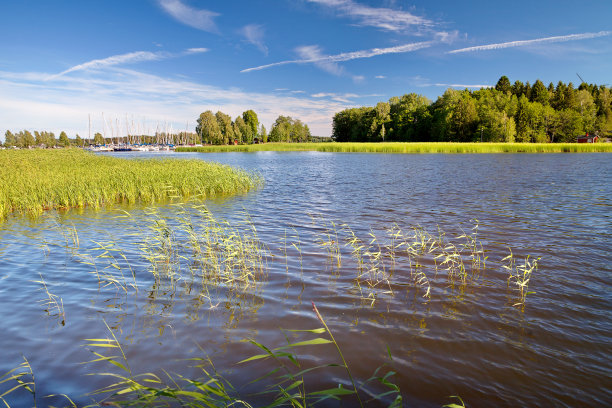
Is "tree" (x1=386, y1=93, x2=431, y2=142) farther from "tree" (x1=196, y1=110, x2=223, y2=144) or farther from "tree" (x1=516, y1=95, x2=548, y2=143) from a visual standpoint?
"tree" (x1=196, y1=110, x2=223, y2=144)

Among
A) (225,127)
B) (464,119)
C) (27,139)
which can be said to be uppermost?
(225,127)

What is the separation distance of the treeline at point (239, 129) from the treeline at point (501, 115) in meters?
50.5

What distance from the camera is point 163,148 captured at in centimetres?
10500

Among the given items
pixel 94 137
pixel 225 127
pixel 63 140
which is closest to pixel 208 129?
pixel 225 127

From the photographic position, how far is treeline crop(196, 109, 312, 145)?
12568 centimetres

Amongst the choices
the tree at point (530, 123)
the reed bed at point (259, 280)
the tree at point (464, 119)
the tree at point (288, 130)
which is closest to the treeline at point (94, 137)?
the tree at point (288, 130)

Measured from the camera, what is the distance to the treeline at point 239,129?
12568 centimetres

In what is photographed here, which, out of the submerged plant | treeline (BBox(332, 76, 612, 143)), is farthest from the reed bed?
treeline (BBox(332, 76, 612, 143))

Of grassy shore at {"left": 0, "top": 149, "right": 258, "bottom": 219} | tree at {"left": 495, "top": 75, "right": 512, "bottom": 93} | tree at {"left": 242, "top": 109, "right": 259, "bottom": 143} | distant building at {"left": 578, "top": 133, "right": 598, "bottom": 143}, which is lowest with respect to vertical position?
grassy shore at {"left": 0, "top": 149, "right": 258, "bottom": 219}

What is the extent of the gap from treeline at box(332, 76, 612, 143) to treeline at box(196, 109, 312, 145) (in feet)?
166

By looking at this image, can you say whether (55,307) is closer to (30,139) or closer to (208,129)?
(208,129)

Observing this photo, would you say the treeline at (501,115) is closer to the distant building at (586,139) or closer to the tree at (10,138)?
the distant building at (586,139)

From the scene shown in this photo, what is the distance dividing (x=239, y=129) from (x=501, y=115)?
91600 millimetres

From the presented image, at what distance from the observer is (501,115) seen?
3115 inches
